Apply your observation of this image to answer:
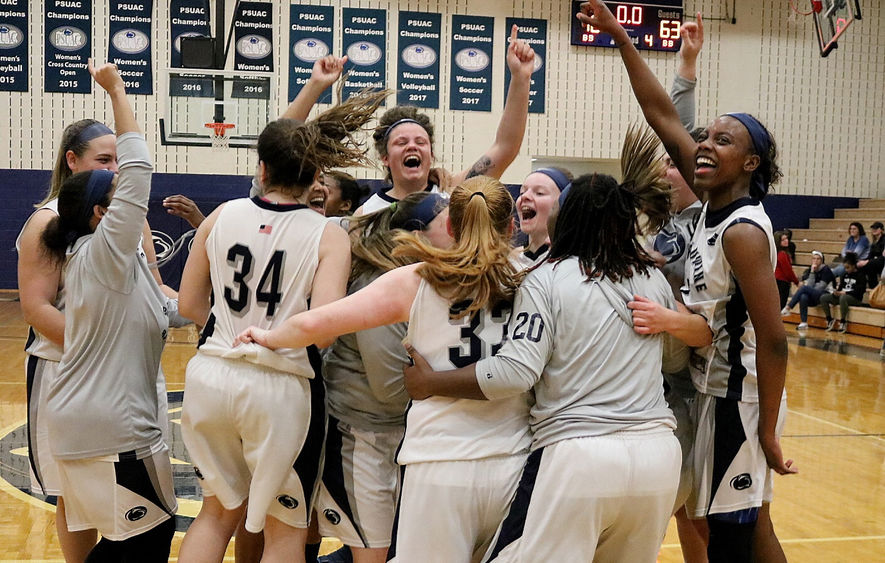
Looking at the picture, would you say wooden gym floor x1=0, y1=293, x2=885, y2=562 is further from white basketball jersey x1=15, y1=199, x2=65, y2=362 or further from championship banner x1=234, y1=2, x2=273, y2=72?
championship banner x1=234, y1=2, x2=273, y2=72

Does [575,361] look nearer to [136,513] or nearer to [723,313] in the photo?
[723,313]

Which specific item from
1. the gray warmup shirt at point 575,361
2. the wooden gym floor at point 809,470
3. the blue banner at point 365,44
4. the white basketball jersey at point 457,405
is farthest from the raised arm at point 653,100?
the blue banner at point 365,44

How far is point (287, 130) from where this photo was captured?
9.09 ft

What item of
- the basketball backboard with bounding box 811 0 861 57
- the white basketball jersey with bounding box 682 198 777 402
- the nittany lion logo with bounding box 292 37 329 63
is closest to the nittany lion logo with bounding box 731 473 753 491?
the white basketball jersey with bounding box 682 198 777 402

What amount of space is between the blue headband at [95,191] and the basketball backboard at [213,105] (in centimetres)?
765

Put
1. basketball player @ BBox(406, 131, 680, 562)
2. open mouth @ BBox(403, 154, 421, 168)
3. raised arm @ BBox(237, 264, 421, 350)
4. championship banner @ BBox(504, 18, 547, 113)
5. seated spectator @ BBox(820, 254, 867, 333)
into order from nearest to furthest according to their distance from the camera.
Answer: basketball player @ BBox(406, 131, 680, 562)
raised arm @ BBox(237, 264, 421, 350)
open mouth @ BBox(403, 154, 421, 168)
seated spectator @ BBox(820, 254, 867, 333)
championship banner @ BBox(504, 18, 547, 113)

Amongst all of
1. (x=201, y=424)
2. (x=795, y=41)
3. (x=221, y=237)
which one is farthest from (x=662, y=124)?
(x=795, y=41)

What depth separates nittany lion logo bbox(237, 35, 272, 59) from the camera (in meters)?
14.1

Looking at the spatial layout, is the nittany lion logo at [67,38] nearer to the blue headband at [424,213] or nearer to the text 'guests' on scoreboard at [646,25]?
the text 'guests' on scoreboard at [646,25]

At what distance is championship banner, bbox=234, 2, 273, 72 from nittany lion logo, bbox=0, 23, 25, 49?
3.38m

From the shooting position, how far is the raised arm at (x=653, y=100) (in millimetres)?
3166

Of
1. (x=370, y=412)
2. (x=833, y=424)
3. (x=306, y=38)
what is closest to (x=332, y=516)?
(x=370, y=412)

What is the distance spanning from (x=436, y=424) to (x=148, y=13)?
13284 millimetres

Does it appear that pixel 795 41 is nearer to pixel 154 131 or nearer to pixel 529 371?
pixel 154 131
